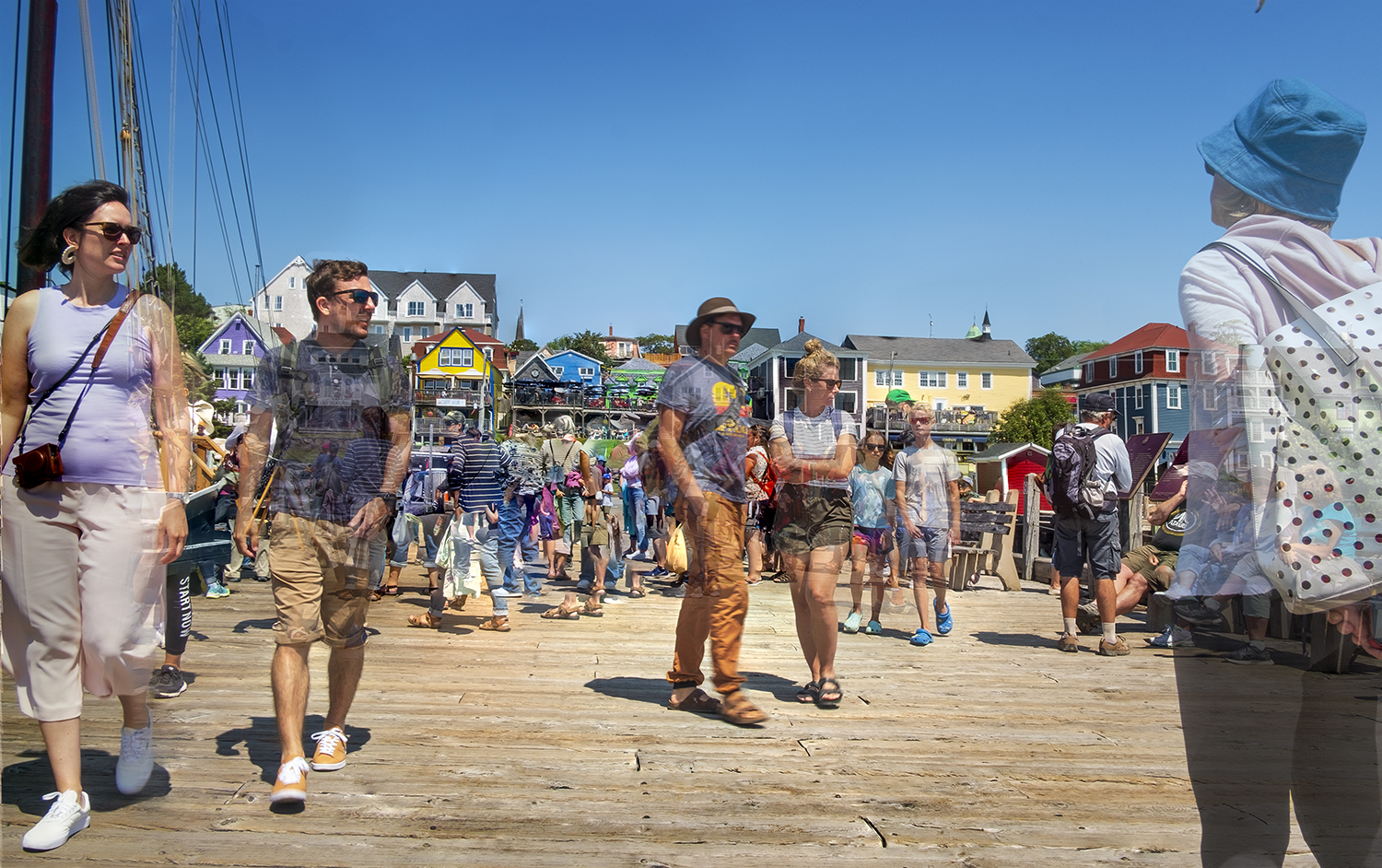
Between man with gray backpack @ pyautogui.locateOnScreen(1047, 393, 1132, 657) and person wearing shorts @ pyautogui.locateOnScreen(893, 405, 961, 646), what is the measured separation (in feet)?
2.61

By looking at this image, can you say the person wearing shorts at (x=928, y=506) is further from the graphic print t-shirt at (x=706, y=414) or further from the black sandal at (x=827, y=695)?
the graphic print t-shirt at (x=706, y=414)

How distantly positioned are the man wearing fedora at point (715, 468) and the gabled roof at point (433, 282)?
1.01 metres

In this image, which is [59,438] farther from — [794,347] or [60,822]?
[794,347]

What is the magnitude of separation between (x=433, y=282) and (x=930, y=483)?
4709 mm

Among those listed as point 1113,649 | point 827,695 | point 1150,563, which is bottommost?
point 1113,649

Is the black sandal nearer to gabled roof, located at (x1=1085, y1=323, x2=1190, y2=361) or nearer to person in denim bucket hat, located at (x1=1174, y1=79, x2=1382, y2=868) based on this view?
gabled roof, located at (x1=1085, y1=323, x2=1190, y2=361)

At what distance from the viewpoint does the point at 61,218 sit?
109 inches

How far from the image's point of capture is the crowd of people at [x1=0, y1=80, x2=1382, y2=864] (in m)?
1.91

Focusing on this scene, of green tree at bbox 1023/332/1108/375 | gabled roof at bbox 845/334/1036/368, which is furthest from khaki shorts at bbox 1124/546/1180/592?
green tree at bbox 1023/332/1108/375

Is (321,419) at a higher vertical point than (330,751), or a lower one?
higher

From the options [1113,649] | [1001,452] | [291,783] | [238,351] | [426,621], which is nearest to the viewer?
[291,783]

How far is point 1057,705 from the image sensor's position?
4832 mm

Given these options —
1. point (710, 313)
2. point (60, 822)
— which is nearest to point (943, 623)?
point (710, 313)

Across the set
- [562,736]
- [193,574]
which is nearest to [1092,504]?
[562,736]
